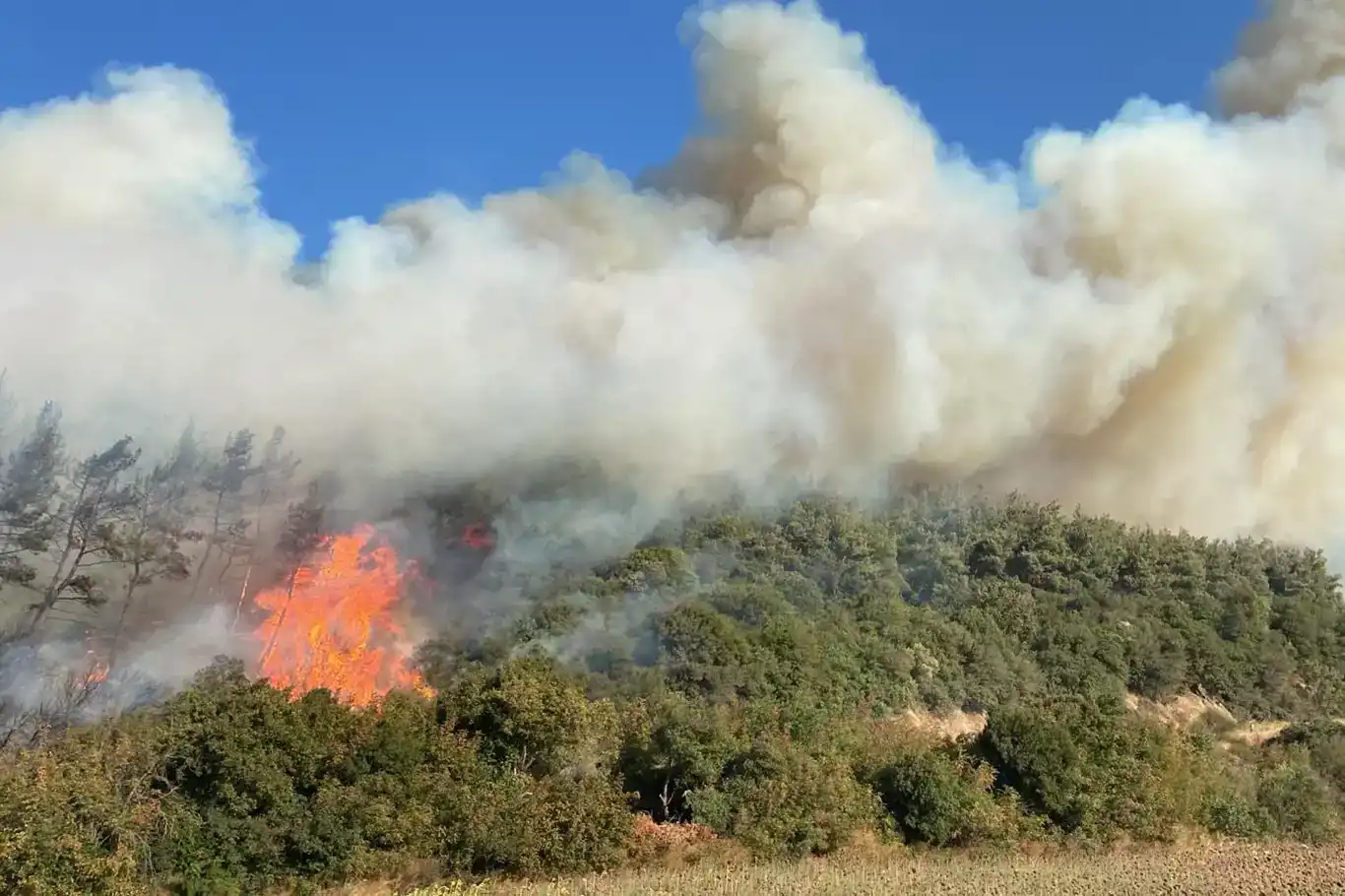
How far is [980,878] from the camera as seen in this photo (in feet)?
66.1

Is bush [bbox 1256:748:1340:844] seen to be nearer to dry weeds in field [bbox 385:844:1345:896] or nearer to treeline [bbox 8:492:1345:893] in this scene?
treeline [bbox 8:492:1345:893]

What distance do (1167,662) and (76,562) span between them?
120ft

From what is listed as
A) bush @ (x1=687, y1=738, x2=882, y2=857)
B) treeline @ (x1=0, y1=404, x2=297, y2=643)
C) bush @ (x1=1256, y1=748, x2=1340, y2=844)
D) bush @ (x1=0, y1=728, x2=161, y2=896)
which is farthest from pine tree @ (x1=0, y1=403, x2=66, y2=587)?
bush @ (x1=1256, y1=748, x2=1340, y2=844)

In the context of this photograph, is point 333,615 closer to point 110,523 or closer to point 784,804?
point 110,523

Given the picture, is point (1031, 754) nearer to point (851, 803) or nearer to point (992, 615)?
point (851, 803)

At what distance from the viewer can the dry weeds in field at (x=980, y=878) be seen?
18.4m

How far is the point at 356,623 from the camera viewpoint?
→ 29.9 metres

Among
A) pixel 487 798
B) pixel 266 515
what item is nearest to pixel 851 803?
pixel 487 798

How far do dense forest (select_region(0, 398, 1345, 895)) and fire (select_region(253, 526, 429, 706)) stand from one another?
75 centimetres

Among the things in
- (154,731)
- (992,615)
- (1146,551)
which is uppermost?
(1146,551)

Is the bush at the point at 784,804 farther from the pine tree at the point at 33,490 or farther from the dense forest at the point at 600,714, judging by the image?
the pine tree at the point at 33,490

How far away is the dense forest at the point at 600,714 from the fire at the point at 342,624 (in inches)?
29.4

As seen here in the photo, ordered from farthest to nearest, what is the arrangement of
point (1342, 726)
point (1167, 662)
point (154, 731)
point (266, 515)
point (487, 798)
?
point (1167, 662) < point (1342, 726) < point (266, 515) < point (487, 798) < point (154, 731)

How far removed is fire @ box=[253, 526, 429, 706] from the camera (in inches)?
1111
